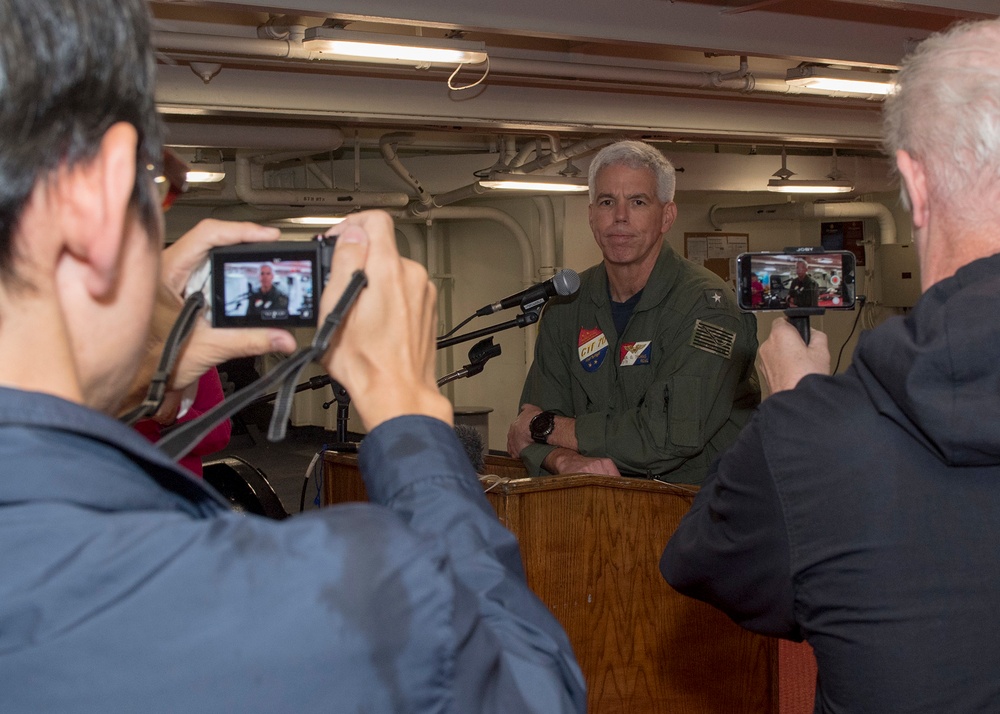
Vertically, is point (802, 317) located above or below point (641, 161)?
below

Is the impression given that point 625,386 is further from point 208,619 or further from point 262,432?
point 262,432

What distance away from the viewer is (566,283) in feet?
7.14

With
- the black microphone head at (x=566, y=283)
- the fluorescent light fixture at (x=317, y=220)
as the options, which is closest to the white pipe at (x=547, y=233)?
the fluorescent light fixture at (x=317, y=220)

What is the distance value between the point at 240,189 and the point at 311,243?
7.92 meters

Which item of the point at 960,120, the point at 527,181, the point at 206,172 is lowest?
the point at 960,120

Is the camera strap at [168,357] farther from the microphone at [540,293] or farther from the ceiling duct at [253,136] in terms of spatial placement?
the ceiling duct at [253,136]

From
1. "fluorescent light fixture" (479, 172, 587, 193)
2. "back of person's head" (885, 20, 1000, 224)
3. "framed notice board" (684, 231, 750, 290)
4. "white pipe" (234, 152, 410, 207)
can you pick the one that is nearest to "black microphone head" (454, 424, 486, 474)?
"back of person's head" (885, 20, 1000, 224)

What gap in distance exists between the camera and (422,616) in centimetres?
53

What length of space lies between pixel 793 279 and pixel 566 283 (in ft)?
2.47

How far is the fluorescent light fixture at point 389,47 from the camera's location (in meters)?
3.85

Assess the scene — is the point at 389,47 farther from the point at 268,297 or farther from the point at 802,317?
the point at 268,297

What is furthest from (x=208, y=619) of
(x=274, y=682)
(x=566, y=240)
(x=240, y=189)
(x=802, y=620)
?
(x=566, y=240)

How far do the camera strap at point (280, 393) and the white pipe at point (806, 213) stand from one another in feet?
34.9

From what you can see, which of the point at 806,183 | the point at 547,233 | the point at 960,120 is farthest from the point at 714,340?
the point at 547,233
